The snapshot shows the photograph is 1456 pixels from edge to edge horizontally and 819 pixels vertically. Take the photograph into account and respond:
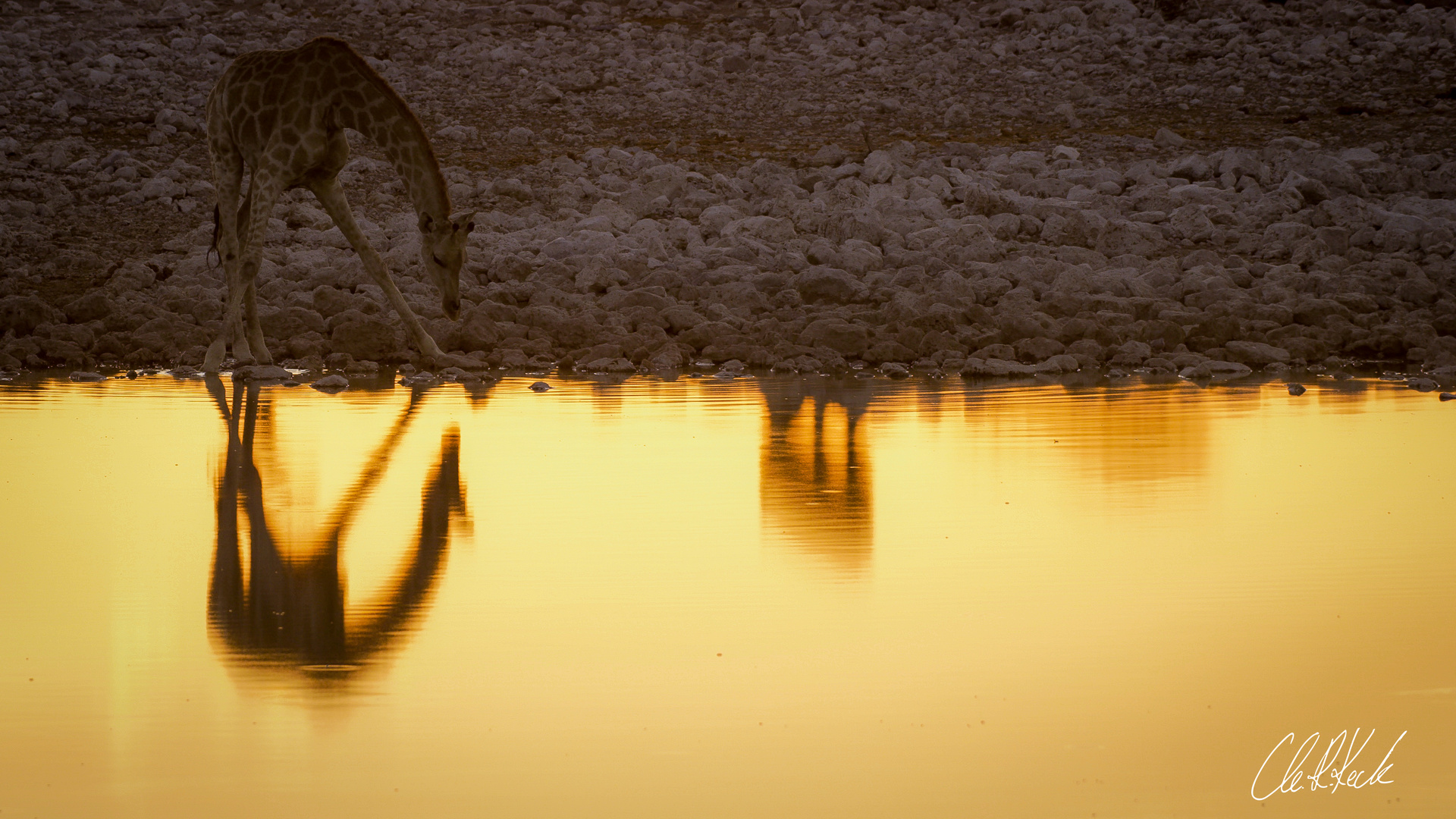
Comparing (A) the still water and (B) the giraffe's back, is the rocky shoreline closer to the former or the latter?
(B) the giraffe's back

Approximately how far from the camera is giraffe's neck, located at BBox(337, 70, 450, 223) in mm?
12719

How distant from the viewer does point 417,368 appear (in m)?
12.7

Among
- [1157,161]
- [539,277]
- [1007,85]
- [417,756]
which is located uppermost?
[1007,85]

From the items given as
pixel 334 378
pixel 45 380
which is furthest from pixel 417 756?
pixel 45 380

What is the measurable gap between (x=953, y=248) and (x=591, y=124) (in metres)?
8.29

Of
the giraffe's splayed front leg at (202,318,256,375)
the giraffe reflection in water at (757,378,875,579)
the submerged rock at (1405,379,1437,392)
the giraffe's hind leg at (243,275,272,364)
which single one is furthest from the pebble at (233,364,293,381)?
the submerged rock at (1405,379,1437,392)

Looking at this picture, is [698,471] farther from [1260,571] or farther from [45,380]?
[45,380]

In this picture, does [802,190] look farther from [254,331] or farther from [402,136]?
[254,331]

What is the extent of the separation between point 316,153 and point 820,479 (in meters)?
6.37

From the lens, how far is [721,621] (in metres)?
4.85
